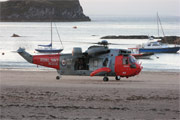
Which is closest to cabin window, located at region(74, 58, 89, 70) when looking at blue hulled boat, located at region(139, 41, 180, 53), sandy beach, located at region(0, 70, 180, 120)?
sandy beach, located at region(0, 70, 180, 120)

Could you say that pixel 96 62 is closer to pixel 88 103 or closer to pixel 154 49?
pixel 88 103

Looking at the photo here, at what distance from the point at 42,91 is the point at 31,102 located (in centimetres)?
265

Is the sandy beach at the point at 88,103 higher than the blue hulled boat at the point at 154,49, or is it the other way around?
the blue hulled boat at the point at 154,49

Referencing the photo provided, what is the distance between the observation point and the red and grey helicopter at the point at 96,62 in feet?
71.5

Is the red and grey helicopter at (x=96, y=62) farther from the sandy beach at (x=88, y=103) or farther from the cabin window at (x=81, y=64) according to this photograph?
the sandy beach at (x=88, y=103)

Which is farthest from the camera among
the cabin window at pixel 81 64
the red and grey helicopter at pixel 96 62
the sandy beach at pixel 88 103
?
the cabin window at pixel 81 64

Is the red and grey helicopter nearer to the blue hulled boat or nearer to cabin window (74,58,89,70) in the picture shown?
cabin window (74,58,89,70)

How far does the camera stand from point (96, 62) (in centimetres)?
2227

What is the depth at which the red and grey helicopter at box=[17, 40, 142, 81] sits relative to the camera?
21797mm

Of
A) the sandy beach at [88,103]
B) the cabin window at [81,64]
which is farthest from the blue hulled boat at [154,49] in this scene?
the sandy beach at [88,103]

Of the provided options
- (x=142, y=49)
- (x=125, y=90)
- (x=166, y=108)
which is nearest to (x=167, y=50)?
(x=142, y=49)

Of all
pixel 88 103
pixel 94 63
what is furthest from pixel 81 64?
pixel 88 103

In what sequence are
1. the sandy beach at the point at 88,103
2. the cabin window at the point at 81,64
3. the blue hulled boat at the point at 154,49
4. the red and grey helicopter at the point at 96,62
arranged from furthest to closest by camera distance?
the blue hulled boat at the point at 154,49 < the cabin window at the point at 81,64 < the red and grey helicopter at the point at 96,62 < the sandy beach at the point at 88,103

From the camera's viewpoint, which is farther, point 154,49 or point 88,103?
point 154,49
